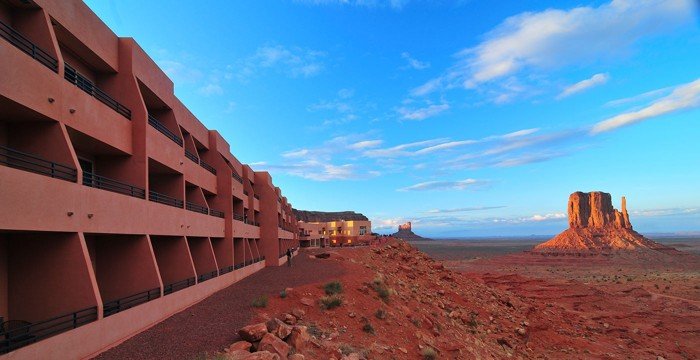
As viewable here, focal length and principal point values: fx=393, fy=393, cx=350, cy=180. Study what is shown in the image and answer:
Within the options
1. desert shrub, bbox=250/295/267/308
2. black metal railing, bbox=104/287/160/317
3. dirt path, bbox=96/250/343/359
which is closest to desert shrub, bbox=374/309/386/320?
dirt path, bbox=96/250/343/359

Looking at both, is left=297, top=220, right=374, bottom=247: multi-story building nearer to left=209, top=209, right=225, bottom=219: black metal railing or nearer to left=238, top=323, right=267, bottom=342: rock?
left=209, top=209, right=225, bottom=219: black metal railing

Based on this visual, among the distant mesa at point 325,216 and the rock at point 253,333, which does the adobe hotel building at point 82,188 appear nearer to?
the rock at point 253,333

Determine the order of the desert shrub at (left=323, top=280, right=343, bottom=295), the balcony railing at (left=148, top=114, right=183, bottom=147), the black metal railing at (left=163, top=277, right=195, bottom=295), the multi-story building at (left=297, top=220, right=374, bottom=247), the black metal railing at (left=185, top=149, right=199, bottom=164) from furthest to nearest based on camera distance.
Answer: the multi-story building at (left=297, top=220, right=374, bottom=247), the black metal railing at (left=185, top=149, right=199, bottom=164), the desert shrub at (left=323, top=280, right=343, bottom=295), the balcony railing at (left=148, top=114, right=183, bottom=147), the black metal railing at (left=163, top=277, right=195, bottom=295)

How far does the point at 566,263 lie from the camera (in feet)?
289

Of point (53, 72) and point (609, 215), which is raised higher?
point (53, 72)

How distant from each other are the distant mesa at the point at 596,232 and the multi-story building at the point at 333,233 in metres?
49.8

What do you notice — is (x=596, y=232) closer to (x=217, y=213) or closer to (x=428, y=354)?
(x=217, y=213)

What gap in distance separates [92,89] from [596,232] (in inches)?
4974

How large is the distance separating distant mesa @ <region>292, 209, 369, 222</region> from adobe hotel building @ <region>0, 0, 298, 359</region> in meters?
129

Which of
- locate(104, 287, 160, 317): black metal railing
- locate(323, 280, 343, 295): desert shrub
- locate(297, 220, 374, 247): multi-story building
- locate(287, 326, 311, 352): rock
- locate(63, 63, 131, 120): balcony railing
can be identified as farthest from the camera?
locate(297, 220, 374, 247): multi-story building

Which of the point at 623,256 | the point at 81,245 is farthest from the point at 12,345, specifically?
the point at 623,256

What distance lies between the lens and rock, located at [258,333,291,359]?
1077cm

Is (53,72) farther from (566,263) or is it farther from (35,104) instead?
(566,263)

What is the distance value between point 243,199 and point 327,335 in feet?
72.6
